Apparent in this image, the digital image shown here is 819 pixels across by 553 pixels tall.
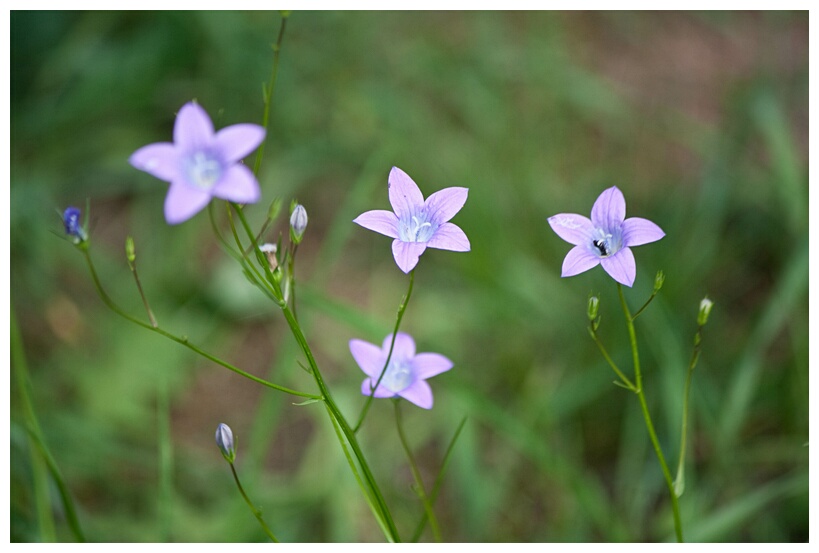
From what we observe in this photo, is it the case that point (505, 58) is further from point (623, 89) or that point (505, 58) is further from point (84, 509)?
point (84, 509)

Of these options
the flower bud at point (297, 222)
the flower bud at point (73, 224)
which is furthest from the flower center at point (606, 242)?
the flower bud at point (73, 224)

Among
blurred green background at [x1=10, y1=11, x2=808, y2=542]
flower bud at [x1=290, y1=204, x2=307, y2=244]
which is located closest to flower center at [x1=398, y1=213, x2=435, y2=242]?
flower bud at [x1=290, y1=204, x2=307, y2=244]

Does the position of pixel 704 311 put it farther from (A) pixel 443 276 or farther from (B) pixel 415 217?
(A) pixel 443 276

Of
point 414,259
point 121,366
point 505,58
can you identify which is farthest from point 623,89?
point 414,259

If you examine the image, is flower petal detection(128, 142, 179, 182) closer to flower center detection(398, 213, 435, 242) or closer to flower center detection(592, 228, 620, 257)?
flower center detection(398, 213, 435, 242)

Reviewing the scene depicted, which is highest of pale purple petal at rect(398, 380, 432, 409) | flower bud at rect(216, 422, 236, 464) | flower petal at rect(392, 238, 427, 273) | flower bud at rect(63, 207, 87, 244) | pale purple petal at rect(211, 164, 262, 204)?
flower bud at rect(63, 207, 87, 244)
